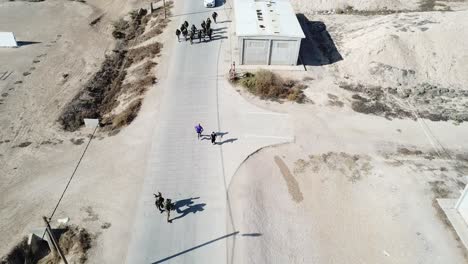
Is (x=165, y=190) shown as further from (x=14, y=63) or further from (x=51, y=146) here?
(x=14, y=63)

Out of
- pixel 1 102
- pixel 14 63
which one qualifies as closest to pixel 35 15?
pixel 14 63

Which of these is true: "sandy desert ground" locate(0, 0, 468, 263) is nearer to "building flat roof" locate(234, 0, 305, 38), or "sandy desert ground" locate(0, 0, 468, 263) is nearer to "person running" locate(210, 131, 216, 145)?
"person running" locate(210, 131, 216, 145)

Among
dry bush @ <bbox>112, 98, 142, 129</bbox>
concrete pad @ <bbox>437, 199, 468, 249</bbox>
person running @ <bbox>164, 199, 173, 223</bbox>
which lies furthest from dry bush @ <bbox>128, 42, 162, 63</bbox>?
concrete pad @ <bbox>437, 199, 468, 249</bbox>

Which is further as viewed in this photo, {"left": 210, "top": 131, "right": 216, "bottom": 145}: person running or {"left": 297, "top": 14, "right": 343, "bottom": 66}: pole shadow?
{"left": 297, "top": 14, "right": 343, "bottom": 66}: pole shadow

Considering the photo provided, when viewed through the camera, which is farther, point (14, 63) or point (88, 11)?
point (88, 11)

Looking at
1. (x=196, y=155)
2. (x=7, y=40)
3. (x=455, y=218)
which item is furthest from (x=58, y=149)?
(x=455, y=218)

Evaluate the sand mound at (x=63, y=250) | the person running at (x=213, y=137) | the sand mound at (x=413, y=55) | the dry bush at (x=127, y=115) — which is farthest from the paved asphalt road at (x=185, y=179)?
the sand mound at (x=413, y=55)
